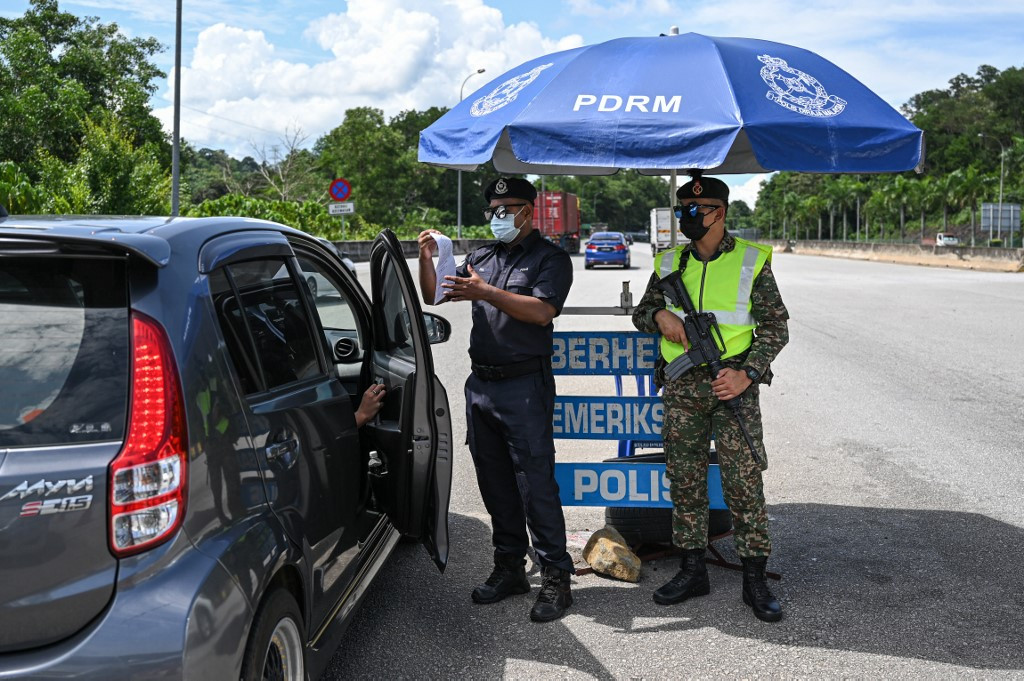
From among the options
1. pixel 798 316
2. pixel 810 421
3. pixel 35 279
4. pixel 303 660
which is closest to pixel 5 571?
pixel 35 279

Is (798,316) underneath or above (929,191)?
underneath

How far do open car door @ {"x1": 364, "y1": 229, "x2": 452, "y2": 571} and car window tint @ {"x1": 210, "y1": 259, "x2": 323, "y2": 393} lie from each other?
1.39ft

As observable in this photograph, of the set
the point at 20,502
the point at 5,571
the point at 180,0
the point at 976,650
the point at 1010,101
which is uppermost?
the point at 1010,101

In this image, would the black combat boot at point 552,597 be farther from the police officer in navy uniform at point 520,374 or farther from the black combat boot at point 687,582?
the black combat boot at point 687,582

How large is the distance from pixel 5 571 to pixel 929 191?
89.4 m

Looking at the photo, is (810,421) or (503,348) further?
(810,421)

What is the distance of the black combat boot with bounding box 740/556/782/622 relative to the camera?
4.19 metres

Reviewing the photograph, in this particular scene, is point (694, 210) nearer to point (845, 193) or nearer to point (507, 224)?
point (507, 224)

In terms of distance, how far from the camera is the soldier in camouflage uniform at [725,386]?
4.27 m

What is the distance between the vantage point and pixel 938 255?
136 feet

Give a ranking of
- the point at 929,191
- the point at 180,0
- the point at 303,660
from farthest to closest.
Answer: the point at 929,191, the point at 180,0, the point at 303,660

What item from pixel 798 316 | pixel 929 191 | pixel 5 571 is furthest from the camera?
pixel 929 191

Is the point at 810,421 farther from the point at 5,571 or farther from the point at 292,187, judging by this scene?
the point at 292,187

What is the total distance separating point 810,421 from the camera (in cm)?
849
